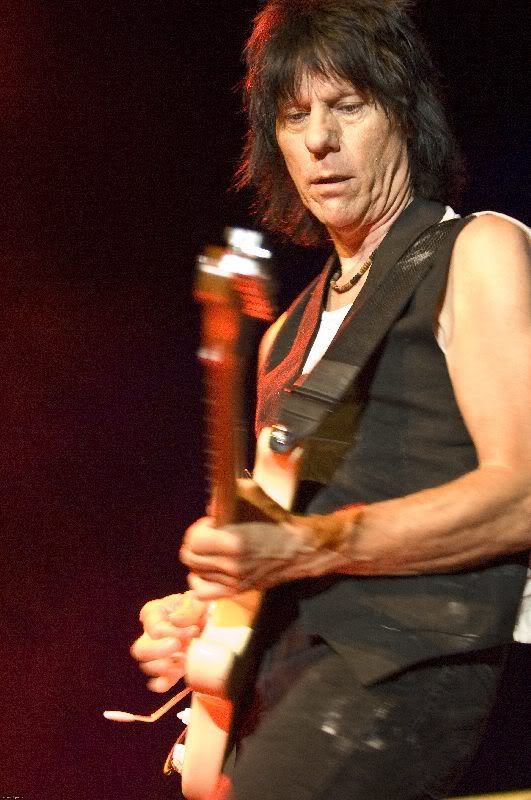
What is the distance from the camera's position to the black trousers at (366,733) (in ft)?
4.73

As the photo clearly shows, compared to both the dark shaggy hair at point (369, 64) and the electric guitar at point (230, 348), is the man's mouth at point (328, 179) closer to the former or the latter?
the dark shaggy hair at point (369, 64)

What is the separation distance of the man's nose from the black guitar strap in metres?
0.32

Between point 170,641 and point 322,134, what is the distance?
1062 millimetres

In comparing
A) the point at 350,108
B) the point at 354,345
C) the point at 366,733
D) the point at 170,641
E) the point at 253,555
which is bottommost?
the point at 170,641

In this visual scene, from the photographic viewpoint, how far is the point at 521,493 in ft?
4.64

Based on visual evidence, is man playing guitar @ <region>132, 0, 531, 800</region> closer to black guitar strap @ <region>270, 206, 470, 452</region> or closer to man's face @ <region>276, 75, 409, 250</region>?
black guitar strap @ <region>270, 206, 470, 452</region>

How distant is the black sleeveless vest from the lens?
4.79 ft

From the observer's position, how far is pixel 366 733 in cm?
144

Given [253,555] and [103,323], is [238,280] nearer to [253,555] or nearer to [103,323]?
[253,555]

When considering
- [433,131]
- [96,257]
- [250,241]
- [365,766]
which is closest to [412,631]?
[365,766]

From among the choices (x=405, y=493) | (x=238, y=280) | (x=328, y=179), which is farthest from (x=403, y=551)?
(x=328, y=179)

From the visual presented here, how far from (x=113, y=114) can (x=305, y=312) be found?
1.61 metres

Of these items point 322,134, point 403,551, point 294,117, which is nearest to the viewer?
point 403,551

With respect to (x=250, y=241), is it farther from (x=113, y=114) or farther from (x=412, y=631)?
(x=113, y=114)
